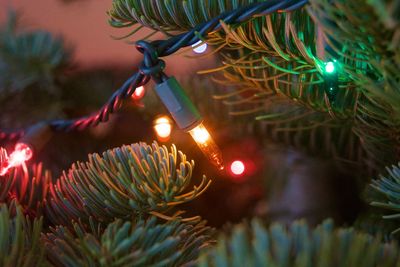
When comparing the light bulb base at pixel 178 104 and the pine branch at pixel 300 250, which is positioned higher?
the light bulb base at pixel 178 104

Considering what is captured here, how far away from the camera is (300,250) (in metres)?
0.20

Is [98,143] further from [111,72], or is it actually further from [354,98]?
[354,98]

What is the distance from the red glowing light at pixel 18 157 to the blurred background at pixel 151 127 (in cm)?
10

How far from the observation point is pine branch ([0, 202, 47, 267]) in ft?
0.78

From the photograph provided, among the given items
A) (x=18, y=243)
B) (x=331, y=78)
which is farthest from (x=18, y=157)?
(x=331, y=78)

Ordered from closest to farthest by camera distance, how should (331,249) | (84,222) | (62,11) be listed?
(331,249) < (84,222) < (62,11)

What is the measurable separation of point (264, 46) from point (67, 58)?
1.12 ft

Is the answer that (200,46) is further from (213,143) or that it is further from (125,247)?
(125,247)

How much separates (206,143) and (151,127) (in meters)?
0.21

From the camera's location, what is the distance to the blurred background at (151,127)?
1.61 feet

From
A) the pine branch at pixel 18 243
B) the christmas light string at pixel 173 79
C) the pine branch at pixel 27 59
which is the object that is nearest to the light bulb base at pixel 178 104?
the christmas light string at pixel 173 79

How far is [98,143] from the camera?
0.55 meters

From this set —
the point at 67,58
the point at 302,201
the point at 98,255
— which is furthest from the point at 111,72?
the point at 98,255

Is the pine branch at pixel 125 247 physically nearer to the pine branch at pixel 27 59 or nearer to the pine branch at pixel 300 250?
the pine branch at pixel 300 250
